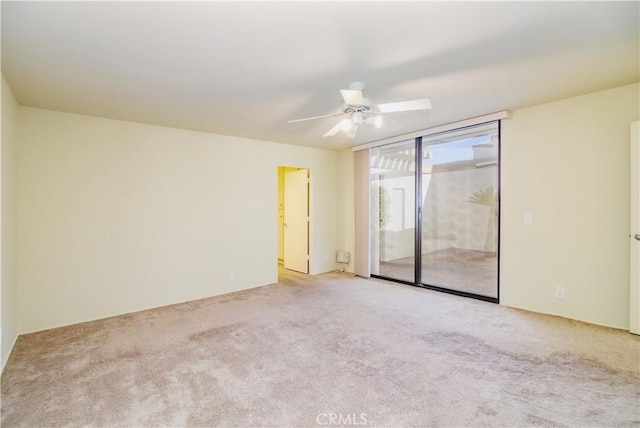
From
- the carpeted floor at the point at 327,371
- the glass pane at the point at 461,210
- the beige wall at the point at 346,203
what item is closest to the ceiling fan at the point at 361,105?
the glass pane at the point at 461,210

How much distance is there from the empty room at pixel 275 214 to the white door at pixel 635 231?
0.06ft

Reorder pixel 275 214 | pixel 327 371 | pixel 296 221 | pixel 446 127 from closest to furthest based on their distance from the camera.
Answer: pixel 327 371 < pixel 446 127 < pixel 275 214 < pixel 296 221

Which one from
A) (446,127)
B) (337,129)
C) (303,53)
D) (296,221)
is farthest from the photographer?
(296,221)

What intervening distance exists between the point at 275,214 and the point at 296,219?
97 centimetres

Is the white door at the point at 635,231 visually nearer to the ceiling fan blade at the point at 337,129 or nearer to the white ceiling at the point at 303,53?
the white ceiling at the point at 303,53

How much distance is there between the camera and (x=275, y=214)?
16.6 feet

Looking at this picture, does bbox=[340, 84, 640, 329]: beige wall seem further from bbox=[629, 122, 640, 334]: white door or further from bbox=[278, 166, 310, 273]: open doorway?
Result: bbox=[278, 166, 310, 273]: open doorway

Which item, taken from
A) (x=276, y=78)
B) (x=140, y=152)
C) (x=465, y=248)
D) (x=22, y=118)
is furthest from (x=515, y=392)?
(x=22, y=118)

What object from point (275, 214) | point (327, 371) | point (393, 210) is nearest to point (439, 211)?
point (393, 210)

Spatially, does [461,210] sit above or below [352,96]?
below

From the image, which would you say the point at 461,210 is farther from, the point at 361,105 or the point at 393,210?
the point at 361,105

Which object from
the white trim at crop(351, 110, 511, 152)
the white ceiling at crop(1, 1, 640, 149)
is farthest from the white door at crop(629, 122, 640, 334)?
the white trim at crop(351, 110, 511, 152)

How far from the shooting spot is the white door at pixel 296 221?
574cm

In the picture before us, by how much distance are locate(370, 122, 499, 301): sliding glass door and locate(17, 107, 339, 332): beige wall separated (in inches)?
72.7
